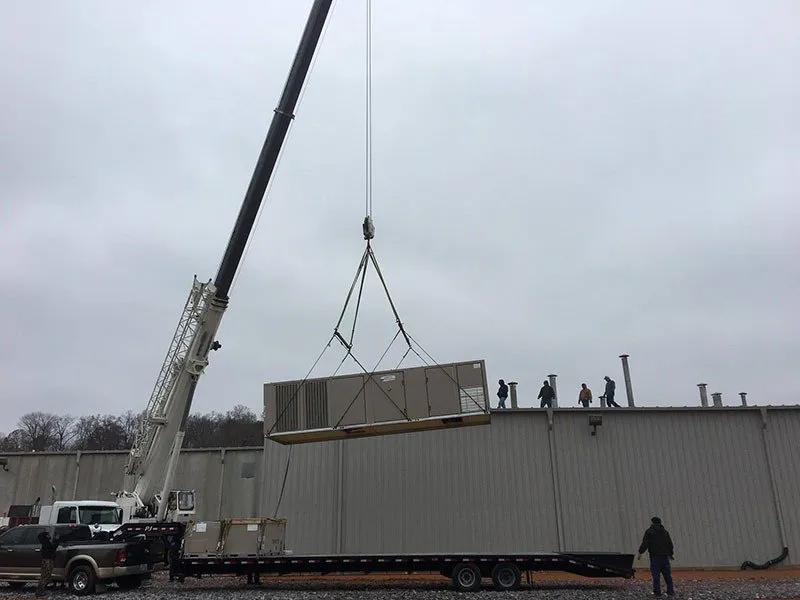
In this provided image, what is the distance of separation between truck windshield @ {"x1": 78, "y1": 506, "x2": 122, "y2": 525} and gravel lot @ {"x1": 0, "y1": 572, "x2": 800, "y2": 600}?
208cm

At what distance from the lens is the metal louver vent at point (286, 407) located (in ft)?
48.1

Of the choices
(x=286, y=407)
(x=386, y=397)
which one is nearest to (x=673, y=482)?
(x=386, y=397)

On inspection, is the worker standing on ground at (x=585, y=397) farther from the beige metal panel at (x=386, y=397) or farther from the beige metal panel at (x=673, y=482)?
the beige metal panel at (x=386, y=397)

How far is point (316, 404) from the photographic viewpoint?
48.0 ft

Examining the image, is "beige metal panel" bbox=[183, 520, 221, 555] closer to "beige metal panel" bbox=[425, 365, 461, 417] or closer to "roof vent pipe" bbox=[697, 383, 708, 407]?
"beige metal panel" bbox=[425, 365, 461, 417]

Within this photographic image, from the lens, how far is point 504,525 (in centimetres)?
1883

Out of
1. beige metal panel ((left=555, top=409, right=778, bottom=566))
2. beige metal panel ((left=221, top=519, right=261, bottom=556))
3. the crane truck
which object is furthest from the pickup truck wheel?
beige metal panel ((left=555, top=409, right=778, bottom=566))

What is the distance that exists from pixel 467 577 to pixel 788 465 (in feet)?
→ 39.2

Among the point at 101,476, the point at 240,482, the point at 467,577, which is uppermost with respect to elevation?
the point at 101,476

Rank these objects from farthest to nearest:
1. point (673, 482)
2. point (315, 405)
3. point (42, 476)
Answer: point (42, 476) → point (673, 482) → point (315, 405)

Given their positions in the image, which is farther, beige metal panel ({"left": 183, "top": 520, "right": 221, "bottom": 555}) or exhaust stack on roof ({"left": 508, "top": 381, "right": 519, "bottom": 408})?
exhaust stack on roof ({"left": 508, "top": 381, "right": 519, "bottom": 408})

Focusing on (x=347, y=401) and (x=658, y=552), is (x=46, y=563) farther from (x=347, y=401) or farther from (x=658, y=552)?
(x=658, y=552)

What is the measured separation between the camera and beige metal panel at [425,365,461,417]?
14016 millimetres

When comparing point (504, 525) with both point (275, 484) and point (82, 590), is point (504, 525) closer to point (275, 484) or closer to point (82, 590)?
point (275, 484)
